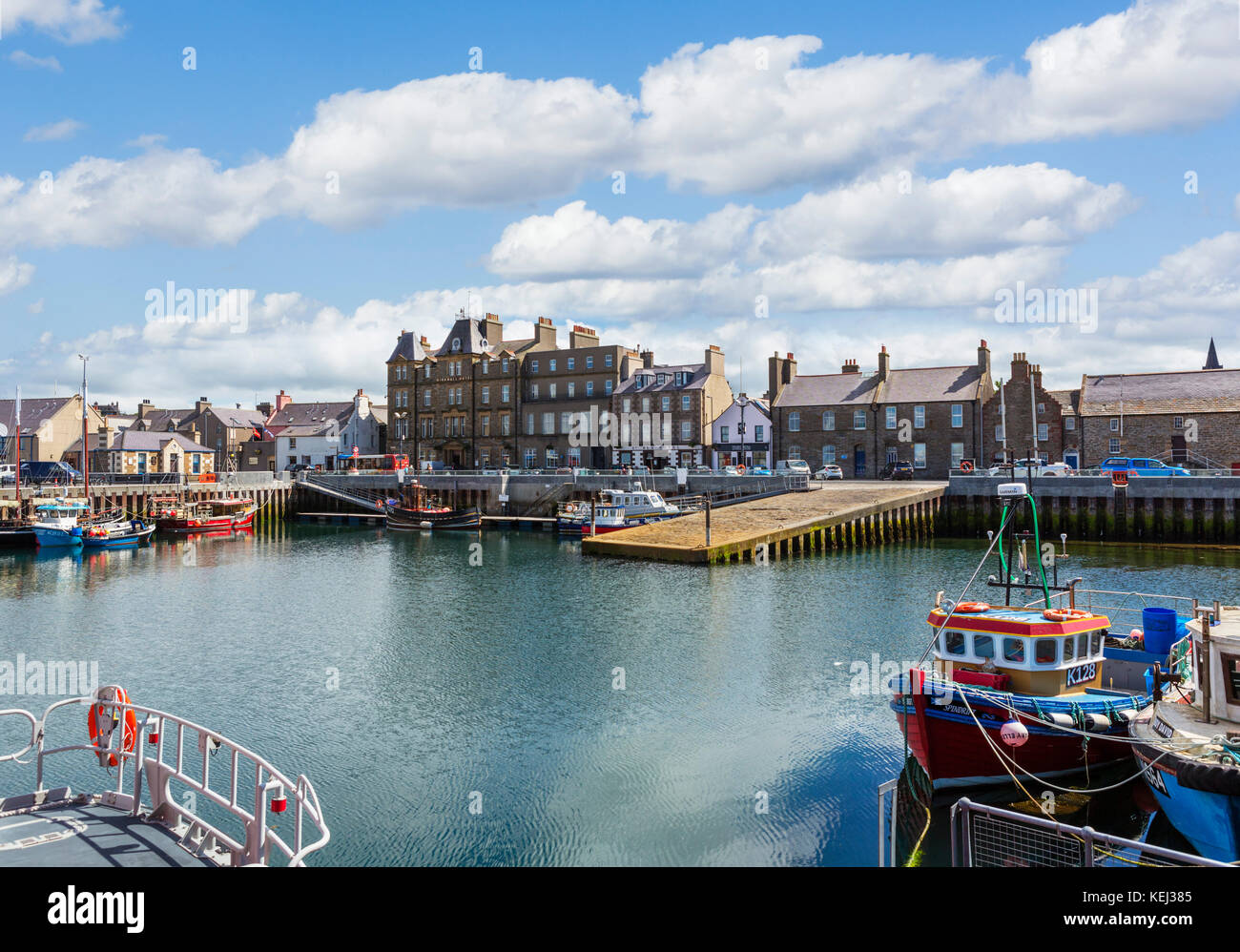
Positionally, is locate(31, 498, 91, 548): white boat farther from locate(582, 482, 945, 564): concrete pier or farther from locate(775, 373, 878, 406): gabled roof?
locate(775, 373, 878, 406): gabled roof

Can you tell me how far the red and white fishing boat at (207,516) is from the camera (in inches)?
2731

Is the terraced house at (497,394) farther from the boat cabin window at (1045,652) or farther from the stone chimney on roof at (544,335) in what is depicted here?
the boat cabin window at (1045,652)

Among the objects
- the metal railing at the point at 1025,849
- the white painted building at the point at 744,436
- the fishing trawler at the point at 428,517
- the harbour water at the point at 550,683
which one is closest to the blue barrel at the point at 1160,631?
the harbour water at the point at 550,683

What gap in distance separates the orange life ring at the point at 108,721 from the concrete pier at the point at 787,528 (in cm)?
→ 3433

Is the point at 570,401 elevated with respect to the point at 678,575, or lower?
elevated

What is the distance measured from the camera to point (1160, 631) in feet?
62.1

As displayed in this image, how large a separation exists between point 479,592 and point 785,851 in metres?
26.4

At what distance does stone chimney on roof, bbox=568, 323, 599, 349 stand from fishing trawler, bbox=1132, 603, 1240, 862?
3034 inches

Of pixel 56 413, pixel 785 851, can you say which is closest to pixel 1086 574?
pixel 785 851

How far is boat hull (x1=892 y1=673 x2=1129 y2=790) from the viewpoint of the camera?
621 inches
